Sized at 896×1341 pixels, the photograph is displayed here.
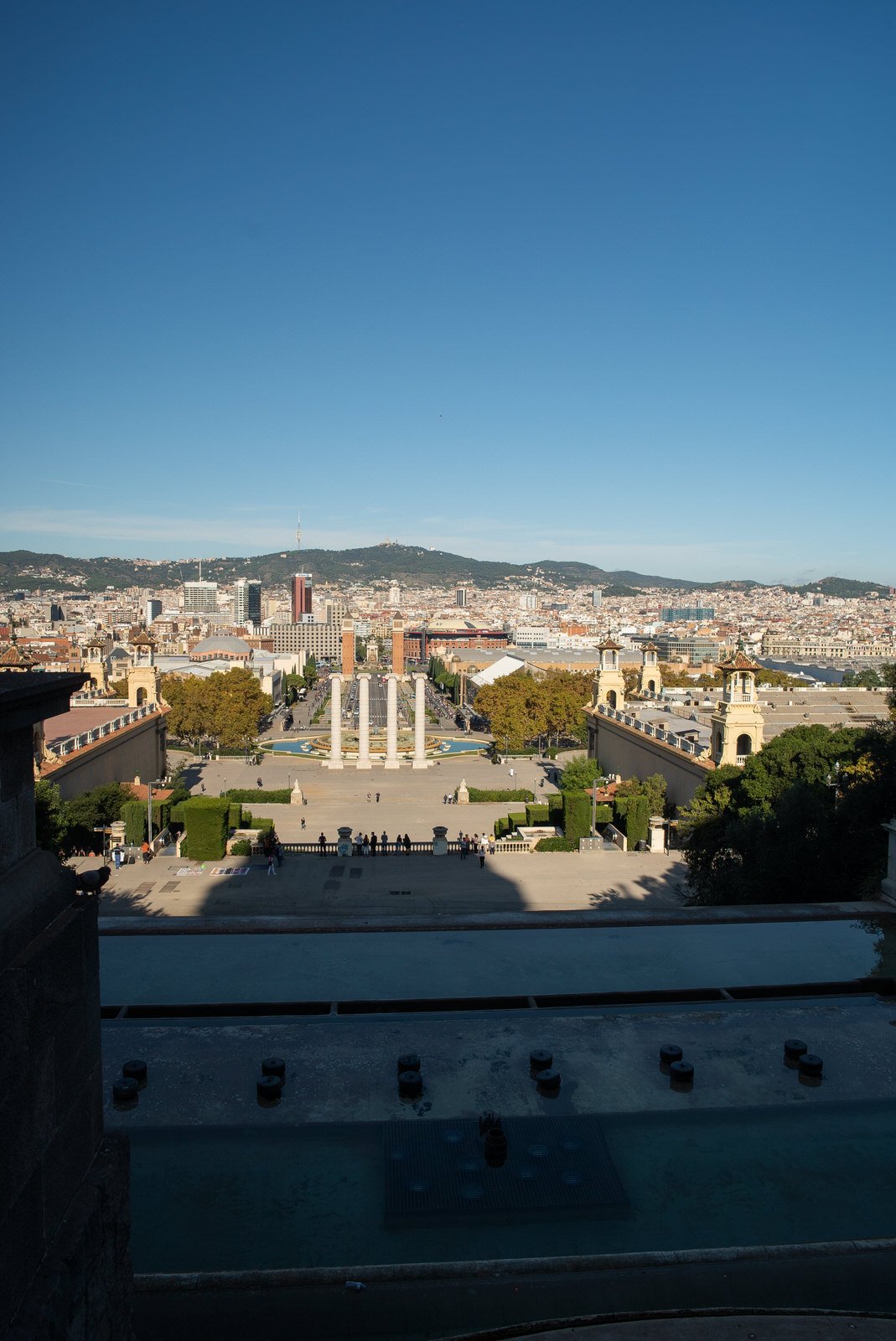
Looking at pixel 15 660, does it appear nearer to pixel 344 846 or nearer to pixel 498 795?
pixel 344 846

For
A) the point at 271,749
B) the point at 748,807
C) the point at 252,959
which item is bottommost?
the point at 271,749

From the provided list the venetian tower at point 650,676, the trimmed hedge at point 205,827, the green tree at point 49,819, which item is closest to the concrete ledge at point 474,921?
the green tree at point 49,819

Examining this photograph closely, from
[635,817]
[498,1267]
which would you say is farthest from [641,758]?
[498,1267]

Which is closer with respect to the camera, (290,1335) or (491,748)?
(290,1335)

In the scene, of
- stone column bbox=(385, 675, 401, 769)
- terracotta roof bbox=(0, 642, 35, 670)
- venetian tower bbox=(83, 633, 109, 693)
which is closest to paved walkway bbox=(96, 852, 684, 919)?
terracotta roof bbox=(0, 642, 35, 670)

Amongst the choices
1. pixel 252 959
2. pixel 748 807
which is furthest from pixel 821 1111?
pixel 748 807

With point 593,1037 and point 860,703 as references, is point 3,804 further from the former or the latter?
point 860,703
